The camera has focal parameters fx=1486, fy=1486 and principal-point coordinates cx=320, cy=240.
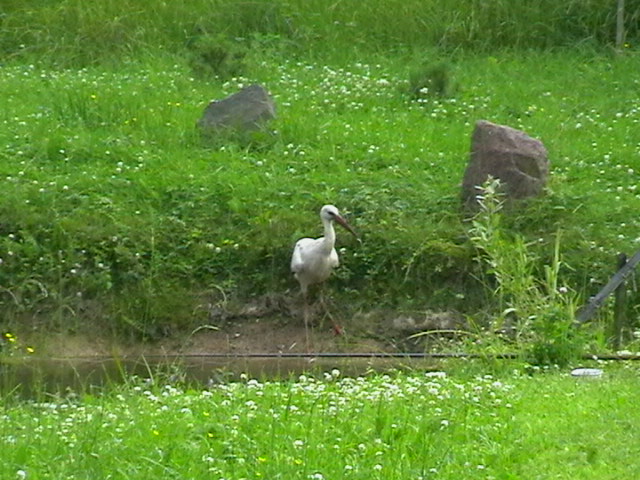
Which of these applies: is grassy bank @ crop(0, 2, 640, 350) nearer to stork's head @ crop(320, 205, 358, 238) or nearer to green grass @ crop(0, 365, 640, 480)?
stork's head @ crop(320, 205, 358, 238)

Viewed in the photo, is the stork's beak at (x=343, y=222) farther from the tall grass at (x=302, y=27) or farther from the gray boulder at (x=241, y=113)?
the tall grass at (x=302, y=27)

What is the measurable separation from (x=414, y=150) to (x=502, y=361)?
654 cm

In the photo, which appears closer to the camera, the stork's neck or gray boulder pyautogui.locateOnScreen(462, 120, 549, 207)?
the stork's neck

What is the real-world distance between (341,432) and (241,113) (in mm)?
9663

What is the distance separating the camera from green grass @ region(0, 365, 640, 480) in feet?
22.5

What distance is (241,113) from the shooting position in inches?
665

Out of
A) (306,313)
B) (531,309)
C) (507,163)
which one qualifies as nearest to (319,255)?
(306,313)

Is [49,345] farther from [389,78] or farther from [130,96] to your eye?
[389,78]

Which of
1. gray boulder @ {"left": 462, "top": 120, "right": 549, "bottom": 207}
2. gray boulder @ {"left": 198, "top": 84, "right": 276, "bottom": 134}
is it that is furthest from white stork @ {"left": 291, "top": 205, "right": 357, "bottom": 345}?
gray boulder @ {"left": 198, "top": 84, "right": 276, "bottom": 134}

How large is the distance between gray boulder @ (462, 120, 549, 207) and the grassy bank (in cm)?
24

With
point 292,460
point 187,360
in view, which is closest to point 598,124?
point 187,360

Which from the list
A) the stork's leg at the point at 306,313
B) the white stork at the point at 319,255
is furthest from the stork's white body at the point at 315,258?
the stork's leg at the point at 306,313

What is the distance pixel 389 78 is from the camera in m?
19.8

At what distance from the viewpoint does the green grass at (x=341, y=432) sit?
6.87m
